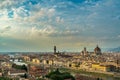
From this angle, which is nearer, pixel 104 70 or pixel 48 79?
pixel 48 79

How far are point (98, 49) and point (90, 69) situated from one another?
23579mm

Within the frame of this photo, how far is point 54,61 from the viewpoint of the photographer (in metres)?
52.7

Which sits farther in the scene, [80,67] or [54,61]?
[54,61]

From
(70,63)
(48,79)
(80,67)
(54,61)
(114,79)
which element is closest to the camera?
(48,79)

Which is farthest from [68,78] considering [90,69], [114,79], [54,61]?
[54,61]

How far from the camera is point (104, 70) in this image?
37594mm

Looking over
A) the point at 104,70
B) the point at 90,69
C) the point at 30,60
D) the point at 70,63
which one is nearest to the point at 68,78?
the point at 104,70

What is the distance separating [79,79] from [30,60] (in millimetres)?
37271

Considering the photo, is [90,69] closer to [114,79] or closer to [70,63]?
[70,63]

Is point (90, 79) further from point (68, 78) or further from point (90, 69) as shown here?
point (90, 69)

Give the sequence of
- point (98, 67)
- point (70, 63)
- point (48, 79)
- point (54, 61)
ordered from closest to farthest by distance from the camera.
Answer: point (48, 79) → point (98, 67) → point (70, 63) → point (54, 61)

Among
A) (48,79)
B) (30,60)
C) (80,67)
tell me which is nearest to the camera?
(48,79)

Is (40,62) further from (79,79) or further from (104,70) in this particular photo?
(79,79)

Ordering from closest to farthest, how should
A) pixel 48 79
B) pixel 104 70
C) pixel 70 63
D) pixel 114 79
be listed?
pixel 48 79
pixel 114 79
pixel 104 70
pixel 70 63
